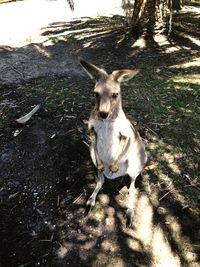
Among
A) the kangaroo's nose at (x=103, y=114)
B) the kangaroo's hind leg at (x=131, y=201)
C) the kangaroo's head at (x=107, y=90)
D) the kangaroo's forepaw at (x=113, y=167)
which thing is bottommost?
the kangaroo's hind leg at (x=131, y=201)

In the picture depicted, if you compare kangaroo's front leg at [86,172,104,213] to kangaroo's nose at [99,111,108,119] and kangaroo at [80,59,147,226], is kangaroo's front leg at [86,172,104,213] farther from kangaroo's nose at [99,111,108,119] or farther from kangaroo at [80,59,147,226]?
kangaroo's nose at [99,111,108,119]

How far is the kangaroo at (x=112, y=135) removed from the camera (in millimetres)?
3773

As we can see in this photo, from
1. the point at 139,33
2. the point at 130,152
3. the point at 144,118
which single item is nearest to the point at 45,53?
the point at 139,33

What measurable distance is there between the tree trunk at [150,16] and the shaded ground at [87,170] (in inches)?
29.2

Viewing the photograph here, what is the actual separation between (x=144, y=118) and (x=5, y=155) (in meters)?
2.35

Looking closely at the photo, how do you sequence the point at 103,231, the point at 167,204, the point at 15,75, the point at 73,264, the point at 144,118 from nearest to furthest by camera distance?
the point at 73,264 → the point at 103,231 → the point at 167,204 → the point at 144,118 → the point at 15,75

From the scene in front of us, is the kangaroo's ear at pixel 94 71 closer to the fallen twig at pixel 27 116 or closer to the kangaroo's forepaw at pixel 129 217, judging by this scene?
the kangaroo's forepaw at pixel 129 217

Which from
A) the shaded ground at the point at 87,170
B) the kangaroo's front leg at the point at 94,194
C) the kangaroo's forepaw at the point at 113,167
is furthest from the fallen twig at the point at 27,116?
the kangaroo's forepaw at the point at 113,167

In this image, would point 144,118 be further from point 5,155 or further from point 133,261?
point 133,261

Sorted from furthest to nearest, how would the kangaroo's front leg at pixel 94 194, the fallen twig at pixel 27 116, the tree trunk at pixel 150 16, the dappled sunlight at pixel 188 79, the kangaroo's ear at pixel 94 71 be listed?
the tree trunk at pixel 150 16
the dappled sunlight at pixel 188 79
the fallen twig at pixel 27 116
the kangaroo's front leg at pixel 94 194
the kangaroo's ear at pixel 94 71

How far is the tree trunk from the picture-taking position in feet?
27.6

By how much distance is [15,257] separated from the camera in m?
3.93

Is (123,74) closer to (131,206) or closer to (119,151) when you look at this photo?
(119,151)

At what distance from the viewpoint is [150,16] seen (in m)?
8.60
